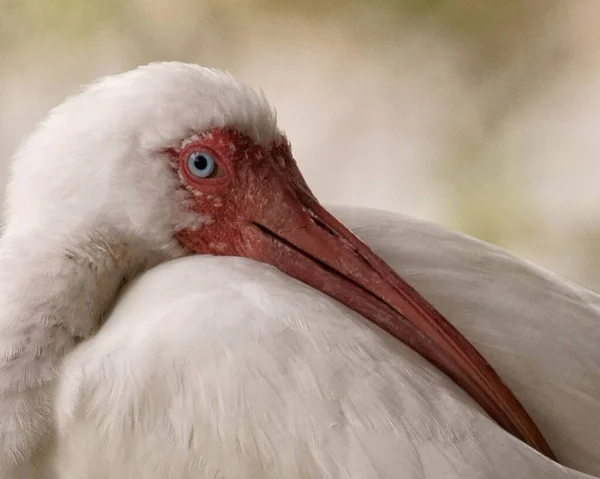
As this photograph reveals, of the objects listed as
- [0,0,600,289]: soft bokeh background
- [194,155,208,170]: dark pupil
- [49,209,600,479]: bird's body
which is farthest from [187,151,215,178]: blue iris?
[0,0,600,289]: soft bokeh background

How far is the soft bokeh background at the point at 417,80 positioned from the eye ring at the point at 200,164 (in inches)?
25.8

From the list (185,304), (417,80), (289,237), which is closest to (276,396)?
(185,304)

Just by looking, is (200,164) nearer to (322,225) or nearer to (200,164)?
(200,164)

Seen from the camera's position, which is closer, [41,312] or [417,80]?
[41,312]

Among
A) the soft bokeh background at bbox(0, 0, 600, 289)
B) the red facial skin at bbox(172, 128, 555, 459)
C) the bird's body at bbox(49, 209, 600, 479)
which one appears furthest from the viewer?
the soft bokeh background at bbox(0, 0, 600, 289)

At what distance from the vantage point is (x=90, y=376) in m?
0.77

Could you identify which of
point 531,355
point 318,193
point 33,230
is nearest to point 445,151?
point 318,193

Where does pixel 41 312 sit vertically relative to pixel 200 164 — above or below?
below

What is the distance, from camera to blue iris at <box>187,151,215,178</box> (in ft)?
2.94

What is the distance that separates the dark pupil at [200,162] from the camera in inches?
35.3

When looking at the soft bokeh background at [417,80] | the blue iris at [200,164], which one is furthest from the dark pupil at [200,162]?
the soft bokeh background at [417,80]

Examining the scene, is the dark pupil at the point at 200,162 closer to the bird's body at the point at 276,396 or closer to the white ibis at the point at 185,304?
the white ibis at the point at 185,304

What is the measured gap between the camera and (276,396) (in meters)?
0.72

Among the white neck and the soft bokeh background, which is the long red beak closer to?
the white neck
